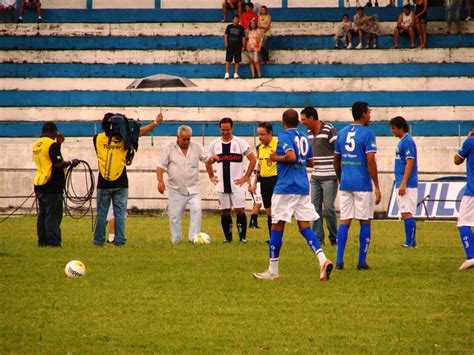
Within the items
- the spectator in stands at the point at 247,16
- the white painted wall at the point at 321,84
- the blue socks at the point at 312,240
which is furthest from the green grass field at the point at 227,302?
the spectator in stands at the point at 247,16

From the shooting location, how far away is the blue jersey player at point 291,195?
44.8 feet

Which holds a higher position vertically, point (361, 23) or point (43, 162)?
point (361, 23)

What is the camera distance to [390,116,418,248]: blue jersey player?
737 inches

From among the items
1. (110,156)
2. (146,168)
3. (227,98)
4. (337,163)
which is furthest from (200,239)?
(227,98)

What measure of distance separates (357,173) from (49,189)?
5.97 meters

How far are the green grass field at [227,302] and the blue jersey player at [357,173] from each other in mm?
549

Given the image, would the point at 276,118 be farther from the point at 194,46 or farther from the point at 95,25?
the point at 95,25

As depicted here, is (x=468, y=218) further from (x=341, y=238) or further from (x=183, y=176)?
(x=183, y=176)

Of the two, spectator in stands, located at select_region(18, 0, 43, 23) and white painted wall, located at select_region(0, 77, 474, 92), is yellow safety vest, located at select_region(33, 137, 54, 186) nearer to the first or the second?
white painted wall, located at select_region(0, 77, 474, 92)

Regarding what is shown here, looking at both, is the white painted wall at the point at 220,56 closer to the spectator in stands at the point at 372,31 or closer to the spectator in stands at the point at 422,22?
the spectator in stands at the point at 422,22

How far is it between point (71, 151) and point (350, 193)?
51.9 ft

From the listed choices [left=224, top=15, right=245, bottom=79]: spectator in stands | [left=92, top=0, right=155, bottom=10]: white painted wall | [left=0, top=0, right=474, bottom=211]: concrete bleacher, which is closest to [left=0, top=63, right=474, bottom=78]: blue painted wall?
[left=0, top=0, right=474, bottom=211]: concrete bleacher

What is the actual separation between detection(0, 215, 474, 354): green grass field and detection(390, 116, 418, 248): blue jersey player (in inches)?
19.1

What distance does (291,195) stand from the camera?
13.8 m
